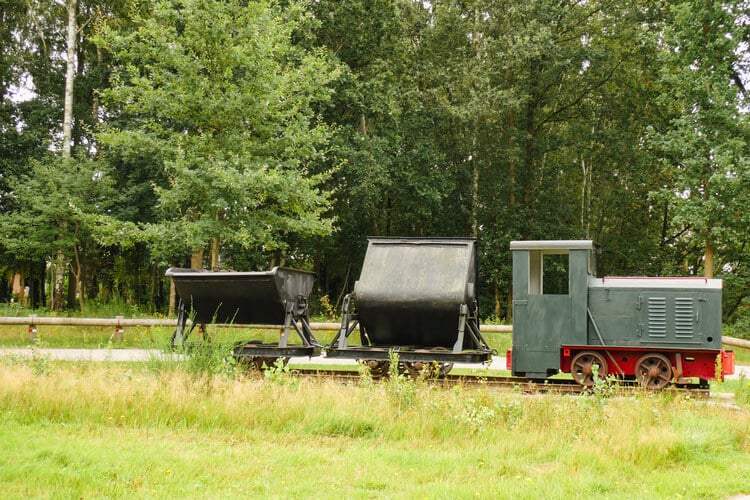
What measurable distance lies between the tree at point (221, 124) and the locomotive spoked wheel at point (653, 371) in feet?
33.2

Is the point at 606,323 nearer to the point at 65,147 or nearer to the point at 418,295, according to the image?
the point at 418,295

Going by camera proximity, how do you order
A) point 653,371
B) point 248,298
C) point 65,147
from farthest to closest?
point 65,147 < point 248,298 < point 653,371

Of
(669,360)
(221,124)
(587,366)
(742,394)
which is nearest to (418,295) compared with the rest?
(587,366)

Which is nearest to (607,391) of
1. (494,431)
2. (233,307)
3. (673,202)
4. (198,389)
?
(494,431)

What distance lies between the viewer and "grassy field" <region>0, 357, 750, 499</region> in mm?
5566

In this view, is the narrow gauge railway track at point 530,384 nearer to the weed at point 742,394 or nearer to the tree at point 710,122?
the weed at point 742,394

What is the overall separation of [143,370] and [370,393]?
3.32m

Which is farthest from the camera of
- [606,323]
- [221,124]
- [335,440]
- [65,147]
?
[65,147]

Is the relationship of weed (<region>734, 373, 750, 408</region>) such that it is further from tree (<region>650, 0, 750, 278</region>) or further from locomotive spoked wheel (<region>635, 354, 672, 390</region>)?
tree (<region>650, 0, 750, 278</region>)

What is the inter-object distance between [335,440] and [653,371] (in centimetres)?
649

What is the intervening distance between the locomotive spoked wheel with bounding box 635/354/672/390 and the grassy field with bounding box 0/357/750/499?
6.08 feet

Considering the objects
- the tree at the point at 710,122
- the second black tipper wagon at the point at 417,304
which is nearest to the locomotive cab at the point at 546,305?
the second black tipper wagon at the point at 417,304

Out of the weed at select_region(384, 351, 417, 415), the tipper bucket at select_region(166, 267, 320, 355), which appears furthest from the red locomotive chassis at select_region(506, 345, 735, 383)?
the tipper bucket at select_region(166, 267, 320, 355)

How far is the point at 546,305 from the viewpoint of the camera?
457 inches
